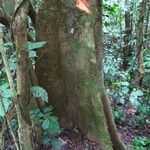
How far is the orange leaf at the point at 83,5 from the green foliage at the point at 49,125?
1208mm

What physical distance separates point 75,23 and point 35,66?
2.46 feet

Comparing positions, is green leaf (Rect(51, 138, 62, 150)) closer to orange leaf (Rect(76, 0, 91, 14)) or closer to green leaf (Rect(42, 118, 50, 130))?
green leaf (Rect(42, 118, 50, 130))

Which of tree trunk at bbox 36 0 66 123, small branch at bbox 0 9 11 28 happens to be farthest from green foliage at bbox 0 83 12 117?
tree trunk at bbox 36 0 66 123

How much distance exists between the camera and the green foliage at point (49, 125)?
142 inches

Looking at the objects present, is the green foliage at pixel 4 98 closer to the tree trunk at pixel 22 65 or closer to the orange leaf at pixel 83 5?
the tree trunk at pixel 22 65

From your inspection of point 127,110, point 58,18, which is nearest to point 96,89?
point 58,18

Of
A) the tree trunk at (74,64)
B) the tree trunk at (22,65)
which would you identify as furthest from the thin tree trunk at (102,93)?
the tree trunk at (22,65)

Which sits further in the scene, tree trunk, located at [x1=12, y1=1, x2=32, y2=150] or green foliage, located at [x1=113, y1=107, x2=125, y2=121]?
green foliage, located at [x1=113, y1=107, x2=125, y2=121]

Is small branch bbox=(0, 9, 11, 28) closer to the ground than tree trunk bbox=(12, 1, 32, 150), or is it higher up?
higher up

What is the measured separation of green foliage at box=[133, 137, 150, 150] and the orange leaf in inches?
89.6

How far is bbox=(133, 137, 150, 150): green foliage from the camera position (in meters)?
5.35

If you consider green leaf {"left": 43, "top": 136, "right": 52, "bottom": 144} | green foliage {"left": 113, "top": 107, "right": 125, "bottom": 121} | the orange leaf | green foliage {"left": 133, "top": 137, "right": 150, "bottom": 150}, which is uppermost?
the orange leaf

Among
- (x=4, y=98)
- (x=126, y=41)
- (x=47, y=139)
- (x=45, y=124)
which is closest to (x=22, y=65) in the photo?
(x=4, y=98)

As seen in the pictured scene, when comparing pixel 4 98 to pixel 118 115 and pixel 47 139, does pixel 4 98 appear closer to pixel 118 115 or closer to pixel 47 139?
pixel 47 139
